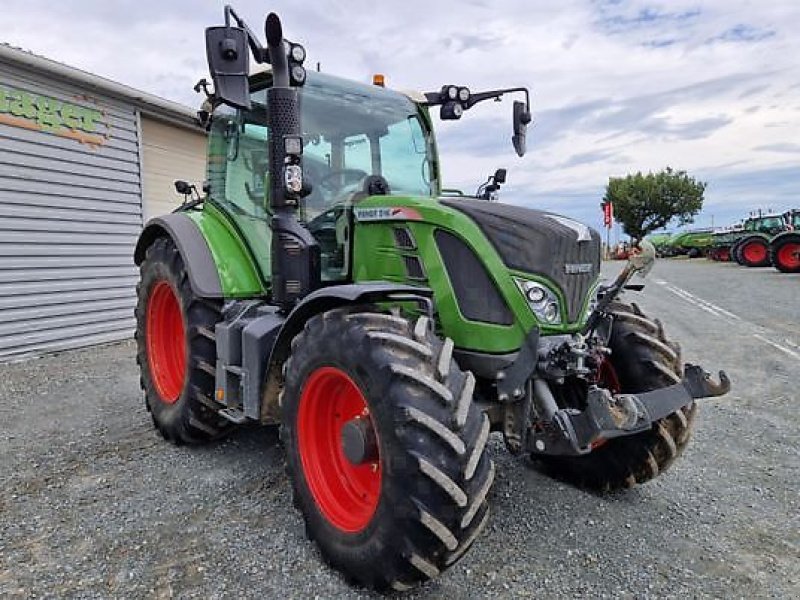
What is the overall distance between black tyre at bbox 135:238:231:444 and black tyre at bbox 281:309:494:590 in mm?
1228

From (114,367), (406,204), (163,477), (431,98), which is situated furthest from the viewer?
(114,367)

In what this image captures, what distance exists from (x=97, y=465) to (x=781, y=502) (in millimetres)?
3881

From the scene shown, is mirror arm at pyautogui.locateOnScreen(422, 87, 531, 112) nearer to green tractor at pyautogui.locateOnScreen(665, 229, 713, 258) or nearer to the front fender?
the front fender

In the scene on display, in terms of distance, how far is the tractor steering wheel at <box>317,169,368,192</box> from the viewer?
11.7 feet

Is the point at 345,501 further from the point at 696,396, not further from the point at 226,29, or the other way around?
the point at 226,29

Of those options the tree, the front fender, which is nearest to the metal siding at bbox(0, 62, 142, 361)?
the front fender

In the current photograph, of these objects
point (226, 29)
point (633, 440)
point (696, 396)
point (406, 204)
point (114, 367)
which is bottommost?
point (114, 367)

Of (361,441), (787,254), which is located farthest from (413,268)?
(787,254)

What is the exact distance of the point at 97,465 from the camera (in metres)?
3.83

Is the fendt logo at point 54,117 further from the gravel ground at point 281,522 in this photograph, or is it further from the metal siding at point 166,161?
the gravel ground at point 281,522

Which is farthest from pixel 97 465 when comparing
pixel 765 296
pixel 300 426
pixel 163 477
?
pixel 765 296

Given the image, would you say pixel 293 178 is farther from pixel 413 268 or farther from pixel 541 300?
pixel 541 300

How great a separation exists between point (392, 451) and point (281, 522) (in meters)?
1.07

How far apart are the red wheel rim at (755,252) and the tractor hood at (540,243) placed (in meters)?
23.6
